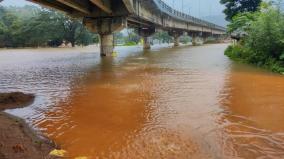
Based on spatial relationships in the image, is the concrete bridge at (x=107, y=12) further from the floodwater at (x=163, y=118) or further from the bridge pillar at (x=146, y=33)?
the bridge pillar at (x=146, y=33)

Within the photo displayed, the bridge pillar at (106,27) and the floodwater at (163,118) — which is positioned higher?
the bridge pillar at (106,27)

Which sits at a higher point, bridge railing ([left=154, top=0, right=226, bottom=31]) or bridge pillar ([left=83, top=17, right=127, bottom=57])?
bridge railing ([left=154, top=0, right=226, bottom=31])

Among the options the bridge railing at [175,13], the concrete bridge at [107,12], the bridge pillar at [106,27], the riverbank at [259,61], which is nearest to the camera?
the riverbank at [259,61]

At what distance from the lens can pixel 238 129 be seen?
7.52m

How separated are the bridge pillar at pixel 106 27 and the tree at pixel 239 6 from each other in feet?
54.4

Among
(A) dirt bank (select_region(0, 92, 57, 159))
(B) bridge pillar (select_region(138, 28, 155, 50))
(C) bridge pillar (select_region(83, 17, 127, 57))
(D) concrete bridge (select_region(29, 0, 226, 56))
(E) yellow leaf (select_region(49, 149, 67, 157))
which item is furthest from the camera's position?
(B) bridge pillar (select_region(138, 28, 155, 50))

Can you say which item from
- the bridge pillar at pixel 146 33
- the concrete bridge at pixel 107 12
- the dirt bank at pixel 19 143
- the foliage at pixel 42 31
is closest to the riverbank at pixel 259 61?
the concrete bridge at pixel 107 12

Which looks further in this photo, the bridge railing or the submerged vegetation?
the bridge railing

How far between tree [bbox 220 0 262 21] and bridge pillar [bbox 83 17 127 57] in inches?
653

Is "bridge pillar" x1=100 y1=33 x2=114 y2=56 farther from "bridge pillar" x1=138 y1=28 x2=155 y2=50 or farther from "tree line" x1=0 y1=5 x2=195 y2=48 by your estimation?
"tree line" x1=0 y1=5 x2=195 y2=48

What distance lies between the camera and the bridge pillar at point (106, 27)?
119 feet

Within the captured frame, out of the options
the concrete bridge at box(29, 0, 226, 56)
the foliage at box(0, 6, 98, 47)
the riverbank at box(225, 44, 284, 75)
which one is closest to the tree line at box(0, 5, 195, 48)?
the foliage at box(0, 6, 98, 47)

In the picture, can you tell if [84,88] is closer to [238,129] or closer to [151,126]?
[151,126]

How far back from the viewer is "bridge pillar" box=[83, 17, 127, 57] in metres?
36.4
